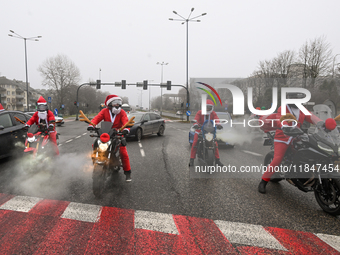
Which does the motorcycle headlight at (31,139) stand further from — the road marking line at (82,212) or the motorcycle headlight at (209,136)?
the motorcycle headlight at (209,136)

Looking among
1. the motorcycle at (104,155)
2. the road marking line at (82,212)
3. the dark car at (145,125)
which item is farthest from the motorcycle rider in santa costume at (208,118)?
the dark car at (145,125)

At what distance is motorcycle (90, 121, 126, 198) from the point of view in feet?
13.2

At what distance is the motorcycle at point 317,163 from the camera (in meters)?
3.38

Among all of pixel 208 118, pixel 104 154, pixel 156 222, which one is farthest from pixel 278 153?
pixel 104 154

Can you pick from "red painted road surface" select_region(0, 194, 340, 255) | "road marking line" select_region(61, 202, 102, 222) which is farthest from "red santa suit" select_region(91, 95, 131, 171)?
"red painted road surface" select_region(0, 194, 340, 255)

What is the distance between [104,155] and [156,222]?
1.47 m

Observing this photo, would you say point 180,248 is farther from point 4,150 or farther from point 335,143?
point 4,150

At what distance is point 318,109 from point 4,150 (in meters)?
7.54

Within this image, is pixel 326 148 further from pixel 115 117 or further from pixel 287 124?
pixel 115 117

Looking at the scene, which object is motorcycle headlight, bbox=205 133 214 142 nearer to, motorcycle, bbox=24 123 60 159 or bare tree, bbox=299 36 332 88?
motorcycle, bbox=24 123 60 159

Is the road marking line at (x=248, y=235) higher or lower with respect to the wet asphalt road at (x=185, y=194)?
higher

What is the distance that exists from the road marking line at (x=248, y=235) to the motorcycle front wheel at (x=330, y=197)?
115 centimetres

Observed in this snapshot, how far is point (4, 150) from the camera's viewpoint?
6.58 m

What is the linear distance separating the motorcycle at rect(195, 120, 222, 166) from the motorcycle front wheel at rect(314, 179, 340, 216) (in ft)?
8.43
